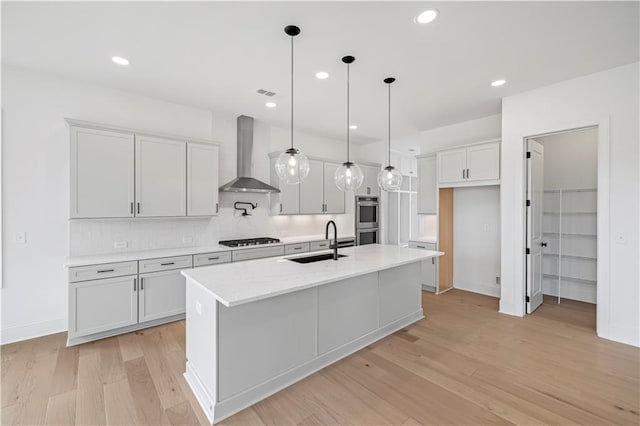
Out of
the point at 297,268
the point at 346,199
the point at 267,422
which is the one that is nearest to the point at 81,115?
the point at 297,268

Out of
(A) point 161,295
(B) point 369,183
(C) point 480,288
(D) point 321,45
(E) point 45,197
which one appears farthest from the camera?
(B) point 369,183

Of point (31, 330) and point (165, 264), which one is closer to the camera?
point (31, 330)

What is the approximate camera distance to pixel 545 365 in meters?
2.69

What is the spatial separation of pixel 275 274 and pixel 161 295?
75.4 inches

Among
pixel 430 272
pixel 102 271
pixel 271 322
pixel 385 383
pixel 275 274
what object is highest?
pixel 275 274

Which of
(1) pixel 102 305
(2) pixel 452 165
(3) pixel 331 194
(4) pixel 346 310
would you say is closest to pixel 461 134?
(2) pixel 452 165

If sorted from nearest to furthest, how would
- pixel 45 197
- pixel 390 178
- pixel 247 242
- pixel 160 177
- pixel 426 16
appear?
pixel 426 16 < pixel 45 197 < pixel 390 178 < pixel 160 177 < pixel 247 242

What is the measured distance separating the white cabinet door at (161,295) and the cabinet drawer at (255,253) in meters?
0.77

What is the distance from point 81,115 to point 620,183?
6.10m

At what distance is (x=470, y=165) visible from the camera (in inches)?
178

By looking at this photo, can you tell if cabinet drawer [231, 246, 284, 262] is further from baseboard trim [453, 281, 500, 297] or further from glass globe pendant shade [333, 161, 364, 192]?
baseboard trim [453, 281, 500, 297]

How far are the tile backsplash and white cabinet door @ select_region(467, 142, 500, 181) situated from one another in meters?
2.81

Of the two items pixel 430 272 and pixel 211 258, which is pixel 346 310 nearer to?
pixel 211 258

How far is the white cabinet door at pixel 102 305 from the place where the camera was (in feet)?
9.89
